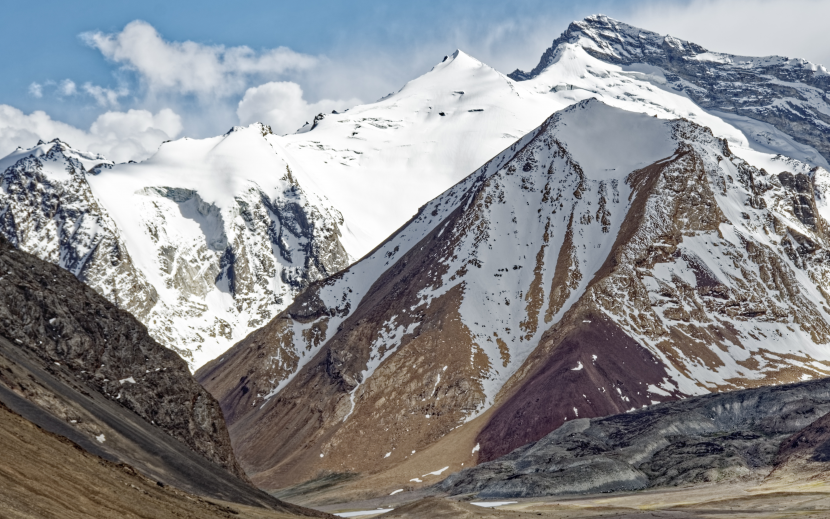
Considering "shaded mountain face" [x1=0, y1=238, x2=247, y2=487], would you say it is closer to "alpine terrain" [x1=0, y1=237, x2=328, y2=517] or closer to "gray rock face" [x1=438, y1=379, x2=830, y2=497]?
"alpine terrain" [x1=0, y1=237, x2=328, y2=517]

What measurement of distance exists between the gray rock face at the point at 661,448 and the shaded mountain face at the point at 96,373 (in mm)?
44050

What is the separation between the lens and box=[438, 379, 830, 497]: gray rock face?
12319 centimetres

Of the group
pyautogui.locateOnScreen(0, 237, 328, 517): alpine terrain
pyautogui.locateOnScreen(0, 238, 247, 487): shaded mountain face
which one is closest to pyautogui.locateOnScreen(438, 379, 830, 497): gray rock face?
pyautogui.locateOnScreen(0, 237, 328, 517): alpine terrain

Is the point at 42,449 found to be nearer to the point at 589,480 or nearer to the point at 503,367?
the point at 589,480

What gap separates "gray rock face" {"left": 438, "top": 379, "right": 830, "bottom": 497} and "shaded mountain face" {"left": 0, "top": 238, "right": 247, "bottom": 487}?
145ft

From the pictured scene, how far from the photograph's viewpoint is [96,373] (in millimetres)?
96250

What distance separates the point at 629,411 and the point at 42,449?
12242cm

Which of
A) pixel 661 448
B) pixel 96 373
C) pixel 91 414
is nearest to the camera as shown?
pixel 91 414

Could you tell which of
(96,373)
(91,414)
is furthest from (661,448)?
(91,414)

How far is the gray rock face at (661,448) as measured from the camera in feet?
404

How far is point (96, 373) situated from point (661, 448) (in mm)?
83324

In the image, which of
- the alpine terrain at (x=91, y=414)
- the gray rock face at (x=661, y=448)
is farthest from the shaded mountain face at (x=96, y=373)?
the gray rock face at (x=661, y=448)

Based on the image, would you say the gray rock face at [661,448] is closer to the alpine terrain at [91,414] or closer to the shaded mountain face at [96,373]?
the alpine terrain at [91,414]

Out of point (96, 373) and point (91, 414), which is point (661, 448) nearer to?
point (96, 373)
